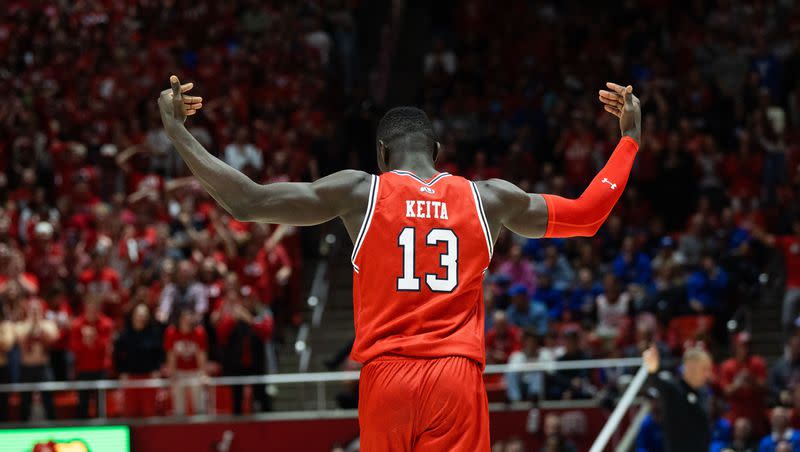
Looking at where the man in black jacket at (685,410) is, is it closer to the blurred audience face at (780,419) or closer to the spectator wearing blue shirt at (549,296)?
the blurred audience face at (780,419)

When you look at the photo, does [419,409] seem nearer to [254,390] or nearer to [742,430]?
[742,430]

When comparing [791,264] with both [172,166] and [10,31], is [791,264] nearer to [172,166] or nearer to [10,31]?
[172,166]

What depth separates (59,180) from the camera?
18.7 metres

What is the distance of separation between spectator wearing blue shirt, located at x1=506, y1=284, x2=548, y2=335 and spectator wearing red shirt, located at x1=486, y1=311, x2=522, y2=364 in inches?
14.6

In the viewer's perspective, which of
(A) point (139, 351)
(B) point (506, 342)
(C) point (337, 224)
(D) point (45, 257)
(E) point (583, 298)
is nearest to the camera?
(A) point (139, 351)

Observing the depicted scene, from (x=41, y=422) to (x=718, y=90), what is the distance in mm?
11141

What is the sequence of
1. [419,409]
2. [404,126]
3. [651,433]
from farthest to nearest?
[651,433] → [404,126] → [419,409]

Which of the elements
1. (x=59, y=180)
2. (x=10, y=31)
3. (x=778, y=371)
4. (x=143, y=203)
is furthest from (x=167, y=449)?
(x=10, y=31)

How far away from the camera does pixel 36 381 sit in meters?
15.1

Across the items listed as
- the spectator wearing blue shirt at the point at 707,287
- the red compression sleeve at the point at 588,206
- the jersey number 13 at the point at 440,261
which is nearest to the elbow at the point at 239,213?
the jersey number 13 at the point at 440,261

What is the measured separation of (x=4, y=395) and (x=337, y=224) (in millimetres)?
5982

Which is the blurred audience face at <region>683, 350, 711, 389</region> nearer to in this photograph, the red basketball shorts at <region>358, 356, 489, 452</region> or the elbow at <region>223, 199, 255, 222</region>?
the red basketball shorts at <region>358, 356, 489, 452</region>

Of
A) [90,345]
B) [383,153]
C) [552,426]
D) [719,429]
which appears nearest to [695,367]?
[719,429]

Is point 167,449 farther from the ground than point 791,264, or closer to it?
closer to it
